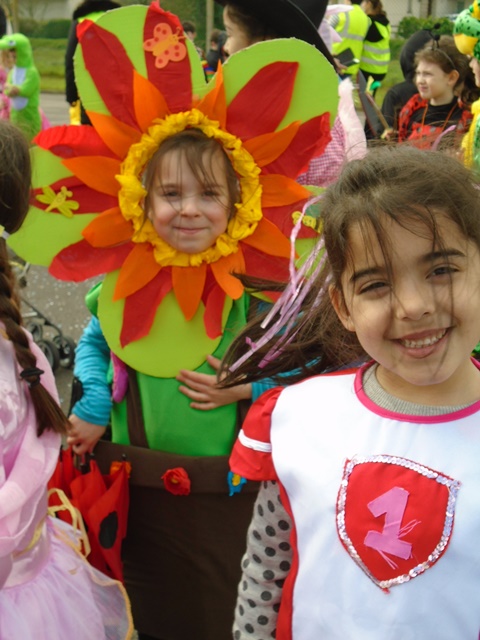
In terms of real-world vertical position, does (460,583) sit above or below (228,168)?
below

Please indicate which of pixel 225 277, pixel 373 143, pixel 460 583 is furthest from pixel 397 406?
pixel 225 277

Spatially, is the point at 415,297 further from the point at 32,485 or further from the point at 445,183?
the point at 32,485

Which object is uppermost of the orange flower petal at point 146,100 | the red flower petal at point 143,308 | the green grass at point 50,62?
the orange flower petal at point 146,100

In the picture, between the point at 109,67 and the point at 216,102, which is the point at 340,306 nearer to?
the point at 216,102

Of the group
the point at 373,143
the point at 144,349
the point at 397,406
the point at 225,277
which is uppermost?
the point at 373,143

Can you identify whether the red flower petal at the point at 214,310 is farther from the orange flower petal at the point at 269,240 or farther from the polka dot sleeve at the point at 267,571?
the polka dot sleeve at the point at 267,571

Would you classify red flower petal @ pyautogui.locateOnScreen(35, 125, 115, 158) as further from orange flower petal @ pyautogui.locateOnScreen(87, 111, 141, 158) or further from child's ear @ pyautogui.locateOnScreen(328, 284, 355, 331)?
child's ear @ pyautogui.locateOnScreen(328, 284, 355, 331)

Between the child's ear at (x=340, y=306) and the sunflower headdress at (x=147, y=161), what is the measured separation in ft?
2.16

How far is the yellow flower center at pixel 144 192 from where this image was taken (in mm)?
2059

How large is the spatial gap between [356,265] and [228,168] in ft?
2.75

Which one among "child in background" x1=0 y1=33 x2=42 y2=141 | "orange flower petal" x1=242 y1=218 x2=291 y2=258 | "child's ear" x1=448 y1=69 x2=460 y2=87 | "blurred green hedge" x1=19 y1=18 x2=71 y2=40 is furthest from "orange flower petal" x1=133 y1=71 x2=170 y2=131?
"blurred green hedge" x1=19 y1=18 x2=71 y2=40

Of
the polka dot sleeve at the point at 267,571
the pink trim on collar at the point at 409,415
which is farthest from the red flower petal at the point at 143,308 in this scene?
the pink trim on collar at the point at 409,415

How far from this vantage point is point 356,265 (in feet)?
4.40

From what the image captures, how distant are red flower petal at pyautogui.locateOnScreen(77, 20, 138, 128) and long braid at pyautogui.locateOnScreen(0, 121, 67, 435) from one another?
0.39 m
